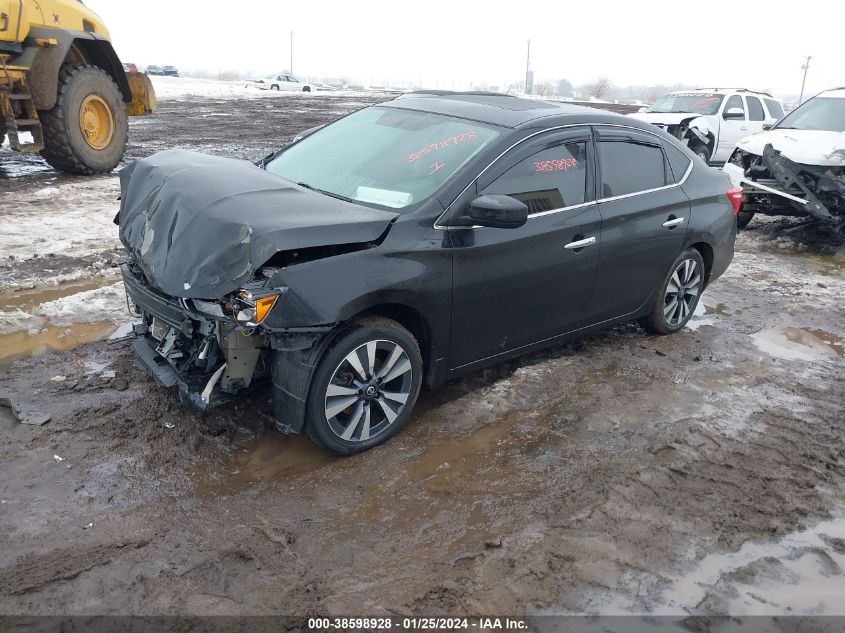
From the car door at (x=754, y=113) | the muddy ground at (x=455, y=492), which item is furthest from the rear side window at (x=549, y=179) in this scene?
the car door at (x=754, y=113)

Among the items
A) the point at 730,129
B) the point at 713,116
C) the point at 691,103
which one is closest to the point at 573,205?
the point at 713,116

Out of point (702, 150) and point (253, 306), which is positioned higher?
point (702, 150)

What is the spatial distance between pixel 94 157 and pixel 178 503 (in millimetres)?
8799

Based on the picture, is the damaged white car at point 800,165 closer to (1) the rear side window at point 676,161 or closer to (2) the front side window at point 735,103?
(1) the rear side window at point 676,161

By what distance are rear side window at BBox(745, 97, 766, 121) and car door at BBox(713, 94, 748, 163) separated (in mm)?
208

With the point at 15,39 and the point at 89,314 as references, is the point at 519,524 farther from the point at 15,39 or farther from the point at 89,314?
the point at 15,39

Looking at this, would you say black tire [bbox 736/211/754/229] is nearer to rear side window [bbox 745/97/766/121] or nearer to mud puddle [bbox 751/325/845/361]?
mud puddle [bbox 751/325/845/361]

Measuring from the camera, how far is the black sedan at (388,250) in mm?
3273

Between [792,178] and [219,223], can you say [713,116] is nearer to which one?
[792,178]

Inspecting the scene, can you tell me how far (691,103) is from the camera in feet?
45.8

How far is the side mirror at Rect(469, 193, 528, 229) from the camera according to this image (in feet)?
11.7

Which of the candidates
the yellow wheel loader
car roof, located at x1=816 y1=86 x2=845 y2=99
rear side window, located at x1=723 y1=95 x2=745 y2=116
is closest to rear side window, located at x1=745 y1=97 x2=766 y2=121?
rear side window, located at x1=723 y1=95 x2=745 y2=116

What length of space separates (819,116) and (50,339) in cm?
976

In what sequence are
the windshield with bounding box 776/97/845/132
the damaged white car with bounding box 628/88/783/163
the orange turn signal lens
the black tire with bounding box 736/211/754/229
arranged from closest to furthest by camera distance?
1. the orange turn signal lens
2. the windshield with bounding box 776/97/845/132
3. the black tire with bounding box 736/211/754/229
4. the damaged white car with bounding box 628/88/783/163
